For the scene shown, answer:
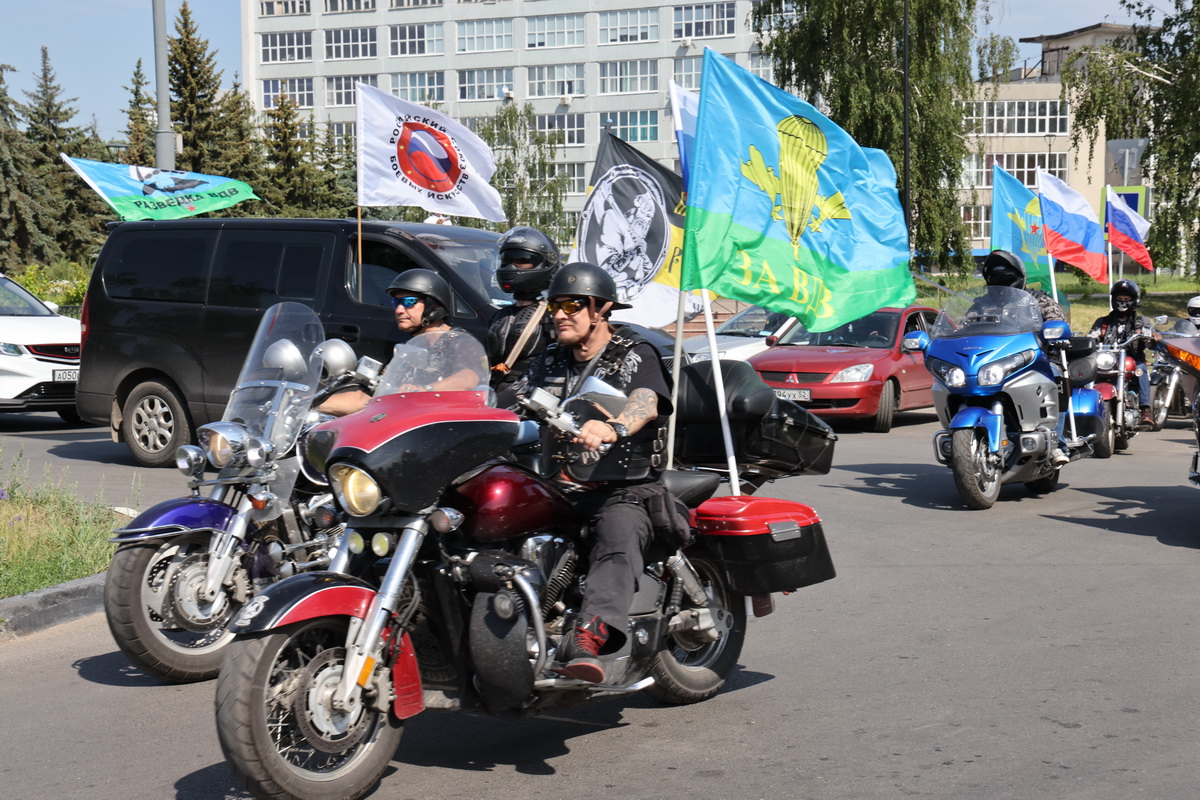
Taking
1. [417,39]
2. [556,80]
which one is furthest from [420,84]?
[556,80]

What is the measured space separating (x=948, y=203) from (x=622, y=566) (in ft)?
124

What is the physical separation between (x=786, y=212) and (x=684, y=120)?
76.9 inches

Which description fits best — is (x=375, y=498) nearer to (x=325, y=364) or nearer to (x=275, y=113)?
(x=325, y=364)

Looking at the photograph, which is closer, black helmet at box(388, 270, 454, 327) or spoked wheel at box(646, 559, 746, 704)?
spoked wheel at box(646, 559, 746, 704)

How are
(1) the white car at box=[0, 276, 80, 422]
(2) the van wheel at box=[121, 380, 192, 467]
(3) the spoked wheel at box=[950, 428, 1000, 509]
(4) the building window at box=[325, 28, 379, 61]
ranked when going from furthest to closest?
(4) the building window at box=[325, 28, 379, 61] < (1) the white car at box=[0, 276, 80, 422] < (2) the van wheel at box=[121, 380, 192, 467] < (3) the spoked wheel at box=[950, 428, 1000, 509]

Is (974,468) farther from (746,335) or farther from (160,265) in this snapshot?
(746,335)

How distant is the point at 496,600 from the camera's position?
13.5 ft

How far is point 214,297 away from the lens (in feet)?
37.9

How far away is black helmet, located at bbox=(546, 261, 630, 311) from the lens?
4684 mm

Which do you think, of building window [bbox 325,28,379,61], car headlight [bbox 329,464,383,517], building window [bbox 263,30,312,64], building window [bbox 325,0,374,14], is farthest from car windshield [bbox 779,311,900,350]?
building window [bbox 263,30,312,64]

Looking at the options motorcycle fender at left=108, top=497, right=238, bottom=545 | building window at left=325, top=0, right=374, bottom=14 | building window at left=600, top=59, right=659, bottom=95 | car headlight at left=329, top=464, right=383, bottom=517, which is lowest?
motorcycle fender at left=108, top=497, right=238, bottom=545

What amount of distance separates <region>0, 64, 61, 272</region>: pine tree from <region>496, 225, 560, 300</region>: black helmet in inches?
2065

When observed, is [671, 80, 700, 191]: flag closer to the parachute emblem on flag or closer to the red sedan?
the parachute emblem on flag

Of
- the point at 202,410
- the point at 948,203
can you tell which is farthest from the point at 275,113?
the point at 202,410
